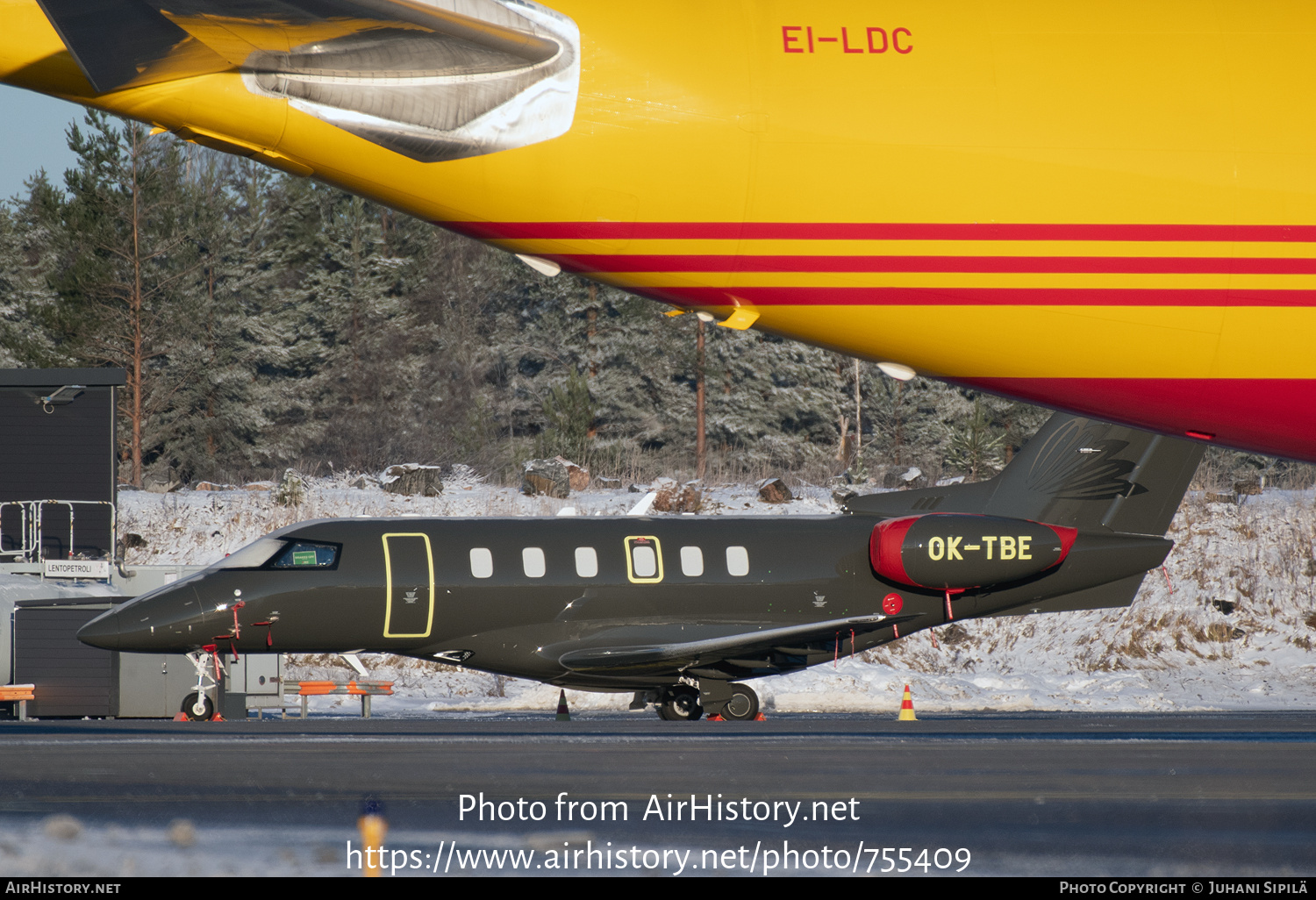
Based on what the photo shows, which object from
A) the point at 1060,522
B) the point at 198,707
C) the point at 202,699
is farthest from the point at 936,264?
the point at 202,699

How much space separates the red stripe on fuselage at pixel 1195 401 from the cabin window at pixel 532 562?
14.7m

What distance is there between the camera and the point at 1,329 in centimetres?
4862

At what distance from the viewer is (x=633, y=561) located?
2209 cm

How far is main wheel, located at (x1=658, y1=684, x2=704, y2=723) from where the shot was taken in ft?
74.1

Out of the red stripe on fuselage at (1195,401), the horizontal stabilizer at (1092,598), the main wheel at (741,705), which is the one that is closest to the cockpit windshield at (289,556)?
the main wheel at (741,705)

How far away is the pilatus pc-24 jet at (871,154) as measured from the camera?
6664 millimetres

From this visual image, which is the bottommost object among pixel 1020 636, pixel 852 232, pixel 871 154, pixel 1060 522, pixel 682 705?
pixel 1020 636

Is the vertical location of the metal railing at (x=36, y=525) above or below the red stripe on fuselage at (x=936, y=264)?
below

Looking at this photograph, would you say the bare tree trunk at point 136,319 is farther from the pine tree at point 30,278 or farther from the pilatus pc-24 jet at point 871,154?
the pilatus pc-24 jet at point 871,154

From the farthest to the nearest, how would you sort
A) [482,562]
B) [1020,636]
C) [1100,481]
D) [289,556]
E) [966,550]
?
[1020,636]
[1100,481]
[966,550]
[482,562]
[289,556]

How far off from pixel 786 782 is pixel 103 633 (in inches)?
478

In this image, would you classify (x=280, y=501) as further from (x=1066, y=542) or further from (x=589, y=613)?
(x=1066, y=542)

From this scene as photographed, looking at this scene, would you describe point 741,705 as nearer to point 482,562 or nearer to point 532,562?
point 532,562

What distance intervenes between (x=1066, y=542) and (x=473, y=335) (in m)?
41.4
